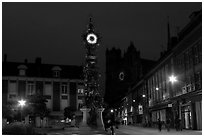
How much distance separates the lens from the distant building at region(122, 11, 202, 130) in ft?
119

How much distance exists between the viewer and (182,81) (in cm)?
4128

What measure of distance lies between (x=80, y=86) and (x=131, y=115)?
28832 millimetres

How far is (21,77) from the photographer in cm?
6475

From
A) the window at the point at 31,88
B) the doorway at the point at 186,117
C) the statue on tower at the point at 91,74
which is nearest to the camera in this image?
the statue on tower at the point at 91,74

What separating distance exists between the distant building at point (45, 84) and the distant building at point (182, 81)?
1505cm

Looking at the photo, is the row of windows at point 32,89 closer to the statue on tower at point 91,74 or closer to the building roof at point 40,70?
the building roof at point 40,70

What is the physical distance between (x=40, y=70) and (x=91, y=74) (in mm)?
31766

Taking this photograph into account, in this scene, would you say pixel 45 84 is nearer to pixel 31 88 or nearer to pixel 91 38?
pixel 31 88

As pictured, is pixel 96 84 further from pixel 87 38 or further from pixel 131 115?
pixel 131 115

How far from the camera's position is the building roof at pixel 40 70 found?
66.5 metres

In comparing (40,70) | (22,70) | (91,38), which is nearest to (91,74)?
(91,38)

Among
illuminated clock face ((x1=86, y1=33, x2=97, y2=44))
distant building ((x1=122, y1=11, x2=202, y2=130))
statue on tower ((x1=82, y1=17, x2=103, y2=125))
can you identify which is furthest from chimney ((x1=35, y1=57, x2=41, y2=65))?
illuminated clock face ((x1=86, y1=33, x2=97, y2=44))

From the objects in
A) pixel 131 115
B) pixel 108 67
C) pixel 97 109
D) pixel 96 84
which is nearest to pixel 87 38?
pixel 96 84

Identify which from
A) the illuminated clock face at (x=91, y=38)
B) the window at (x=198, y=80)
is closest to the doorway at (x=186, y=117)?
the window at (x=198, y=80)
